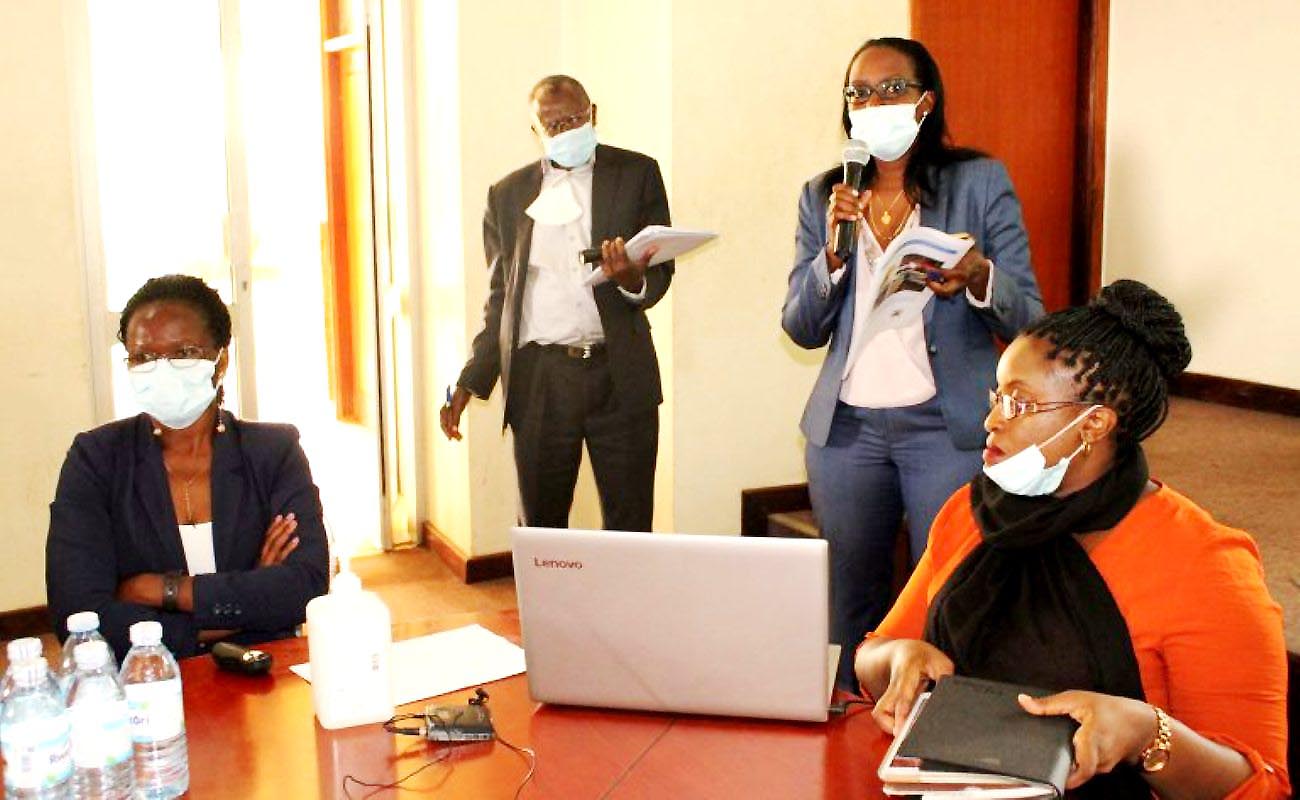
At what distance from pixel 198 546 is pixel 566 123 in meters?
1.37

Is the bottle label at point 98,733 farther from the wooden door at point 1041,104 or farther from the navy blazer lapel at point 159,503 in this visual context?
the wooden door at point 1041,104

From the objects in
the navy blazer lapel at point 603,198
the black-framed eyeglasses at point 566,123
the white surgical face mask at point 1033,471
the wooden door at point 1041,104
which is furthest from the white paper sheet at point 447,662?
the wooden door at point 1041,104

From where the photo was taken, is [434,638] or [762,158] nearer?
[434,638]

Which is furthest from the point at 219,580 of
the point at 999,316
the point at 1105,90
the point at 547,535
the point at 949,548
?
the point at 1105,90

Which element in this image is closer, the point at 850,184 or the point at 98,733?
the point at 98,733

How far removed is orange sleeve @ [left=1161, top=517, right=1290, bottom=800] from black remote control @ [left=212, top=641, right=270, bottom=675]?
114cm

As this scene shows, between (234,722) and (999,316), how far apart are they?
1464mm

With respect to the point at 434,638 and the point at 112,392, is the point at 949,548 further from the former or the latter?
the point at 112,392

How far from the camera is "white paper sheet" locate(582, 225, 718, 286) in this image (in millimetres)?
2697

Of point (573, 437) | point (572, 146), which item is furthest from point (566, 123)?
Answer: point (573, 437)

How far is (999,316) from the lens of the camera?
7.57ft

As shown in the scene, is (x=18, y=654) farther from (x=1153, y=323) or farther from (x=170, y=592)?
(x=1153, y=323)

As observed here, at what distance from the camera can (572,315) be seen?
305 centimetres

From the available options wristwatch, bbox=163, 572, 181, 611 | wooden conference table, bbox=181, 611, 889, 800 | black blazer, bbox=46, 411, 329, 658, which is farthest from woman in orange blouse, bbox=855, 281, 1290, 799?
wristwatch, bbox=163, 572, 181, 611
